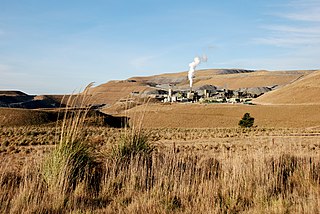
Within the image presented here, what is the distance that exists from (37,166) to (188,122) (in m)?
58.3

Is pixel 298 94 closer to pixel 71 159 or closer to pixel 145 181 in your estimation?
pixel 145 181

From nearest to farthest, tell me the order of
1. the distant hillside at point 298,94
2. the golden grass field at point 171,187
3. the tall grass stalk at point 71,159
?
1. the golden grass field at point 171,187
2. the tall grass stalk at point 71,159
3. the distant hillside at point 298,94

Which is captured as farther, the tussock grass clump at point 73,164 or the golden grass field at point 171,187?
the tussock grass clump at point 73,164

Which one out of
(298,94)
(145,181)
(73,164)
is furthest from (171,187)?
(298,94)

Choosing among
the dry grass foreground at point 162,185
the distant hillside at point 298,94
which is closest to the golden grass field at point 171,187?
the dry grass foreground at point 162,185

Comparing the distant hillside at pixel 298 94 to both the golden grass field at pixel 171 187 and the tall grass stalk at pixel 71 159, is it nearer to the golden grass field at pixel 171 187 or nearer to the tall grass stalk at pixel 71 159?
the golden grass field at pixel 171 187

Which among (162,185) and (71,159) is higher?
(71,159)

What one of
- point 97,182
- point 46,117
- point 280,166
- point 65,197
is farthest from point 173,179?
point 46,117

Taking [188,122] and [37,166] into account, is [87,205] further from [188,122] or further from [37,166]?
[188,122]

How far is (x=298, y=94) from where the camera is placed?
100312 mm

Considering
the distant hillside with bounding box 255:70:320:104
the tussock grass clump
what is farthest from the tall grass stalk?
the distant hillside with bounding box 255:70:320:104

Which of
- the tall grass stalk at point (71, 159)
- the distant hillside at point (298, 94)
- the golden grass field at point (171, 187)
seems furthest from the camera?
the distant hillside at point (298, 94)

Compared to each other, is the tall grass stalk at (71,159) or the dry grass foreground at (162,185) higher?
the tall grass stalk at (71,159)

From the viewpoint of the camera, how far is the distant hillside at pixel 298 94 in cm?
9316
